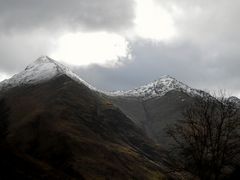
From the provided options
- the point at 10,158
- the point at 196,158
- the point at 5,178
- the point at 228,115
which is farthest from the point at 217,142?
the point at 10,158

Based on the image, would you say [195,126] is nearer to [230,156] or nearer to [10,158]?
[230,156]

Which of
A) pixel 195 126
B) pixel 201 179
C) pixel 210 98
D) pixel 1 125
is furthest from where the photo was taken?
pixel 1 125

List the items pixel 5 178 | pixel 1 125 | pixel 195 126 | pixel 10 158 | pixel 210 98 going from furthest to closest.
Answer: pixel 1 125 → pixel 10 158 → pixel 5 178 → pixel 210 98 → pixel 195 126

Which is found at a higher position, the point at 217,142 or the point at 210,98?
the point at 210,98

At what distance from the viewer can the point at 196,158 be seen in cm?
3612

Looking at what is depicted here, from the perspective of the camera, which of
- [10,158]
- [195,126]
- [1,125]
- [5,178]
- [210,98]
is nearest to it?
[195,126]

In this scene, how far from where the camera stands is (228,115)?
129 feet

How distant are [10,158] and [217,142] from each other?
140 metres

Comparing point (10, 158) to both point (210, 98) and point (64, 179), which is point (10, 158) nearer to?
point (64, 179)

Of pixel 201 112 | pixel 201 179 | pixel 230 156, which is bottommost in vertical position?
pixel 201 179

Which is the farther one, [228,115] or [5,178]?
[5,178]

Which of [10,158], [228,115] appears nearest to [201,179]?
[228,115]

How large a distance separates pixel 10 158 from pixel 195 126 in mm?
137955

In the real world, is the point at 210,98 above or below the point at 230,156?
above
